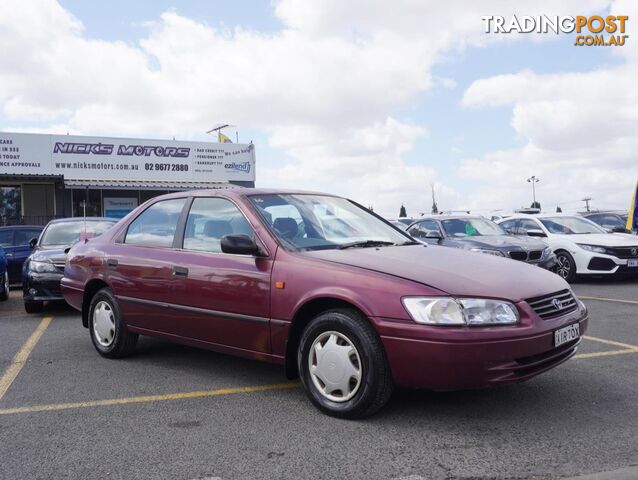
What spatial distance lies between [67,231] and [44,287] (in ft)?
5.54

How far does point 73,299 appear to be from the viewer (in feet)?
19.8

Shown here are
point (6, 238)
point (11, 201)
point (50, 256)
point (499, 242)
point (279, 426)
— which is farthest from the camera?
point (11, 201)

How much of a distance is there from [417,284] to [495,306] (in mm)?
457

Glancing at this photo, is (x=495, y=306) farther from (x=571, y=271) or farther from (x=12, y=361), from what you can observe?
(x=571, y=271)

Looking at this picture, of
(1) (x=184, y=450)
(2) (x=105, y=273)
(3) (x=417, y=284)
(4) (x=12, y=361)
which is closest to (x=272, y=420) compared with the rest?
(1) (x=184, y=450)

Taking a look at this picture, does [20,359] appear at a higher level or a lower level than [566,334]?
lower

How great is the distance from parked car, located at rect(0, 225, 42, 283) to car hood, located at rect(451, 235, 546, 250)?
328 inches

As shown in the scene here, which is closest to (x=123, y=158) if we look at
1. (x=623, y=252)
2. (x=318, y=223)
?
(x=623, y=252)

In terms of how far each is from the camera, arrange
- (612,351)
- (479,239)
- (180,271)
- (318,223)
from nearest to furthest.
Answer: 1. (318,223)
2. (180,271)
3. (612,351)
4. (479,239)

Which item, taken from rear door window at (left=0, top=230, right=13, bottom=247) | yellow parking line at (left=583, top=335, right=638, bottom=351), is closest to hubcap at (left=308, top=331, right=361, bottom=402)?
yellow parking line at (left=583, top=335, right=638, bottom=351)

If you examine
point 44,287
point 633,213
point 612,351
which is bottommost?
point 612,351

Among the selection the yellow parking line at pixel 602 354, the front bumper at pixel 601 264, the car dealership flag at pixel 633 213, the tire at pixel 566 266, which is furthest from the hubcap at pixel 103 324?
the car dealership flag at pixel 633 213

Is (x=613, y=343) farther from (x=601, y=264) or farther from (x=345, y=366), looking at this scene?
(x=601, y=264)

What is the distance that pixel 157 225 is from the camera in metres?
5.32
